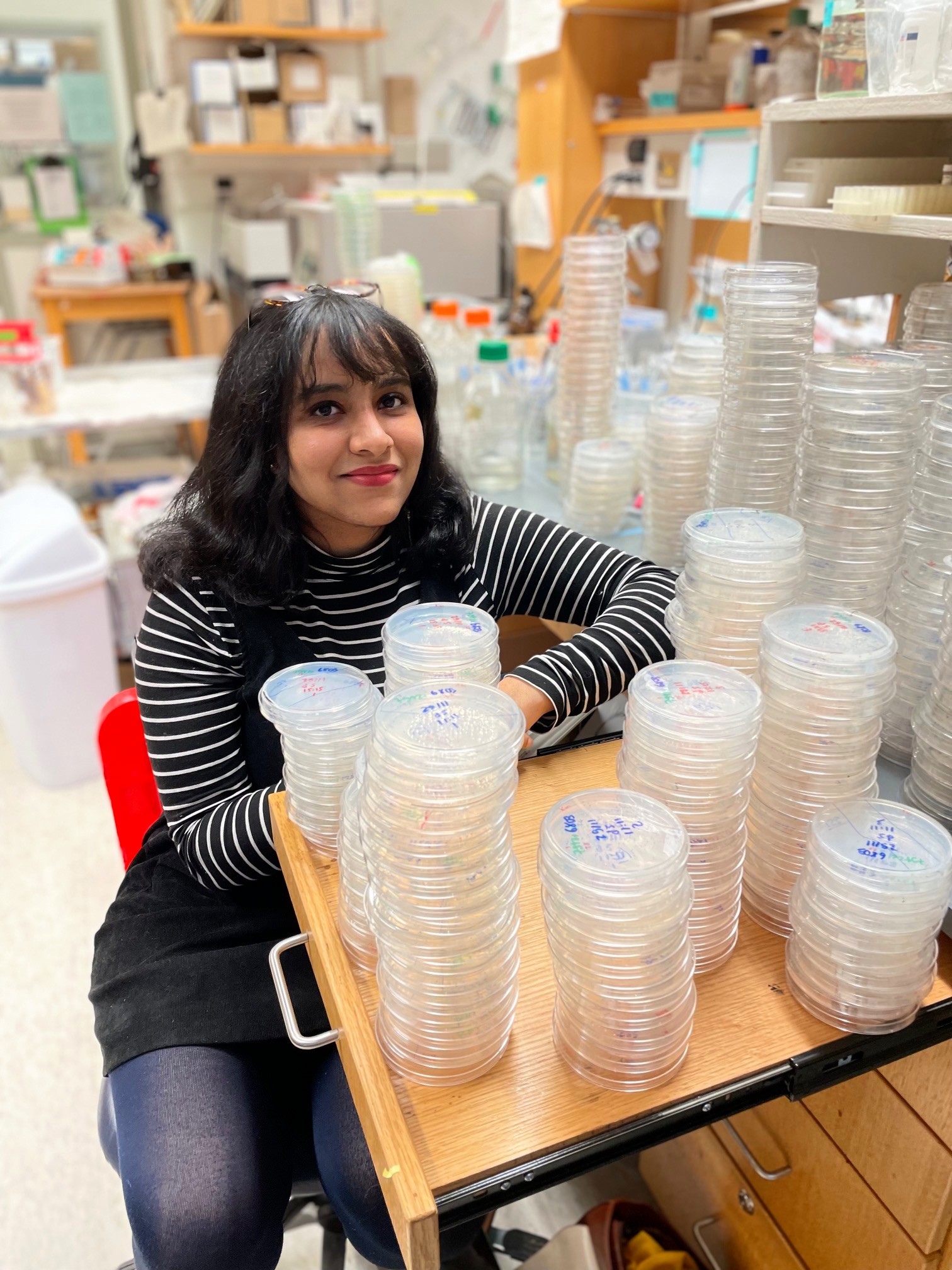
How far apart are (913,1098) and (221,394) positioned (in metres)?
1.11

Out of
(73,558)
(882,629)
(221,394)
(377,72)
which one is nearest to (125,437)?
(377,72)

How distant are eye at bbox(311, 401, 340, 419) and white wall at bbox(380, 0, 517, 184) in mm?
3865

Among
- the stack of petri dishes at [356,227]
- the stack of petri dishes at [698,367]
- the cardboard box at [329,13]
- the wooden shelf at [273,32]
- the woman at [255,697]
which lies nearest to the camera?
the woman at [255,697]

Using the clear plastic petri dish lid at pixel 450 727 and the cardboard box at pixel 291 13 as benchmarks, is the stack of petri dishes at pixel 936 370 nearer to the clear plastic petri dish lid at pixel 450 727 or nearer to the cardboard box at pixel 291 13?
the clear plastic petri dish lid at pixel 450 727

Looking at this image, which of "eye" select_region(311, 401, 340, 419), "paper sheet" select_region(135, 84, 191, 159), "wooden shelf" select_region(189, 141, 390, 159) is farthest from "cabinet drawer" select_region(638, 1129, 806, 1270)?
"paper sheet" select_region(135, 84, 191, 159)

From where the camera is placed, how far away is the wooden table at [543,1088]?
62cm

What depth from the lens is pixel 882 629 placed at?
0.84 m

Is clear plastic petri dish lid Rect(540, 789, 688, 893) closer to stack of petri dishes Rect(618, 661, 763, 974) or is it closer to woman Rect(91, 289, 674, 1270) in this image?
stack of petri dishes Rect(618, 661, 763, 974)

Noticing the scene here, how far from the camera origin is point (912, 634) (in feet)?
3.28

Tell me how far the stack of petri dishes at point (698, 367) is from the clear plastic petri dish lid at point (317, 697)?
87cm

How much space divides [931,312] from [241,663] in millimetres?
1009

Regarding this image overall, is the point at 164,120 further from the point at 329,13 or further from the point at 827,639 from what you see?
the point at 827,639

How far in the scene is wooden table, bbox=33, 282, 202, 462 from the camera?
385 centimetres

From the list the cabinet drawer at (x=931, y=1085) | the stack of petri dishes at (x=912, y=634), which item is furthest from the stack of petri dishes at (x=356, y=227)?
the cabinet drawer at (x=931, y=1085)
